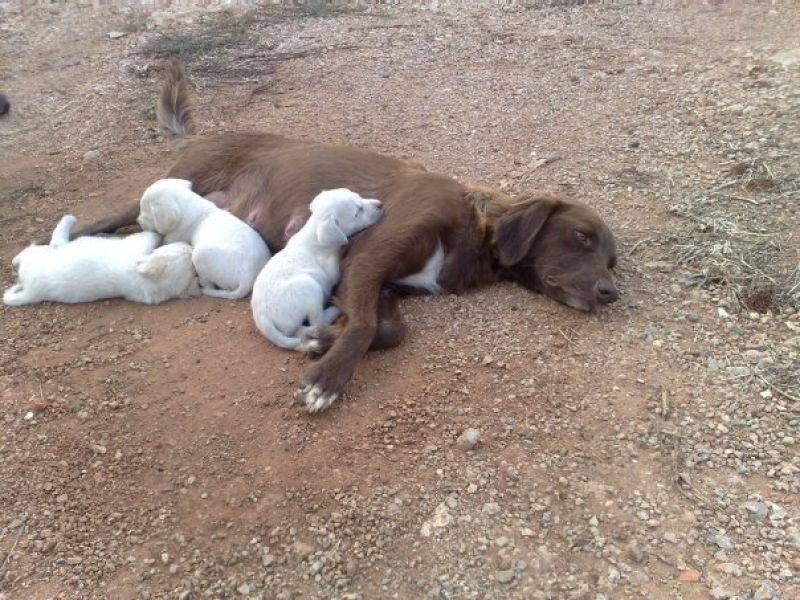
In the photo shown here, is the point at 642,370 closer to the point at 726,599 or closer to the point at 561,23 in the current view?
the point at 726,599

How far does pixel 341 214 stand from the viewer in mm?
4406

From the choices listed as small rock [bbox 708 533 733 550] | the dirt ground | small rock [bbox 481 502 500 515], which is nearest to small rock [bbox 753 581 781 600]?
the dirt ground

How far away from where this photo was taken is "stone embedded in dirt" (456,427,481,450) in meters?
3.42

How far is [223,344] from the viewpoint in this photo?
13.6 ft

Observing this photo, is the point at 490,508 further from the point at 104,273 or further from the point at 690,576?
the point at 104,273

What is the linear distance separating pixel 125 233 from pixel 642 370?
12.1ft

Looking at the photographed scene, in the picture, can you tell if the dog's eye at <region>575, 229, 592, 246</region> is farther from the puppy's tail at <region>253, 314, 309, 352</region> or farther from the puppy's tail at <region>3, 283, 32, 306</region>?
the puppy's tail at <region>3, 283, 32, 306</region>

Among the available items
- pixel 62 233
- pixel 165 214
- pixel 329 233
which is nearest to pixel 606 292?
pixel 329 233

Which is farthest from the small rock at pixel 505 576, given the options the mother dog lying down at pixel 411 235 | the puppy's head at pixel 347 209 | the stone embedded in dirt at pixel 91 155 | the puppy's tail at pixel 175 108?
the stone embedded in dirt at pixel 91 155

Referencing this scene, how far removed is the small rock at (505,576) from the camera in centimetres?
285

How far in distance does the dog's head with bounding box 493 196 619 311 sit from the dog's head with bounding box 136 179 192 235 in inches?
81.0

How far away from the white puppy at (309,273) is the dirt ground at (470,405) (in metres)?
0.17

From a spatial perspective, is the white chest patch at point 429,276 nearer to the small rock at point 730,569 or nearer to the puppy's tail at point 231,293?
the puppy's tail at point 231,293

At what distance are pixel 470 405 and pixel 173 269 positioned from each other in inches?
80.7
